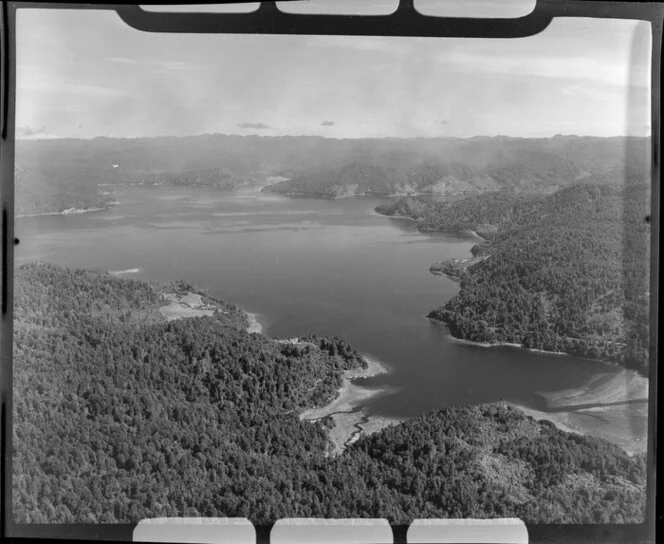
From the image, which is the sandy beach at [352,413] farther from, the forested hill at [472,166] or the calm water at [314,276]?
the forested hill at [472,166]

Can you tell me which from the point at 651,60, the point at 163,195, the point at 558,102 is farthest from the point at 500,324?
the point at 163,195

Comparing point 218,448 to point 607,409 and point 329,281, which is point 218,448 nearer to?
point 329,281

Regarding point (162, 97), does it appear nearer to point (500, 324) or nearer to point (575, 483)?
point (500, 324)

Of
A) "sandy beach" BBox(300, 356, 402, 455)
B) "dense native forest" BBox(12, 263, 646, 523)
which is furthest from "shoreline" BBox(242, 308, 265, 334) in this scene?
"sandy beach" BBox(300, 356, 402, 455)

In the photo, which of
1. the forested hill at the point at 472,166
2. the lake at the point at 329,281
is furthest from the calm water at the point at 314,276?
the forested hill at the point at 472,166

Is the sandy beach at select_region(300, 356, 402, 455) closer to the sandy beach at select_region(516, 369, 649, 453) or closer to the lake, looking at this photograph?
the lake
